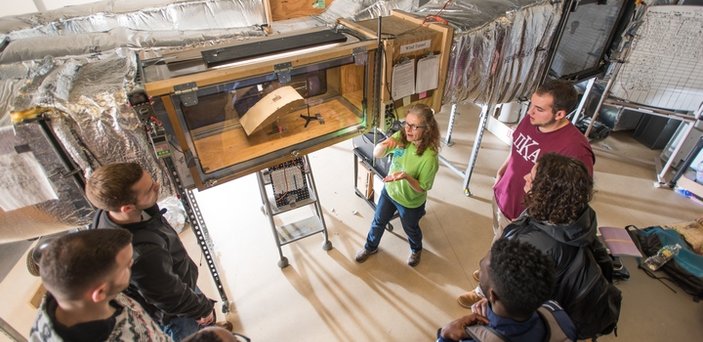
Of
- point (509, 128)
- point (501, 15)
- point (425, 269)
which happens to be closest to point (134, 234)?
point (425, 269)

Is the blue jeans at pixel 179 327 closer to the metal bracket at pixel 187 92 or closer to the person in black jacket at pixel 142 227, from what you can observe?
the person in black jacket at pixel 142 227

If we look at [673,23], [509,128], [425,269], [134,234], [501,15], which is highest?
[501,15]

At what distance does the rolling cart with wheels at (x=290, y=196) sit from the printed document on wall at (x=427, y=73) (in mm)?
825

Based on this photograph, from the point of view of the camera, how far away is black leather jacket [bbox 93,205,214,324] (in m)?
1.19

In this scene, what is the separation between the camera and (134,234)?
1217mm

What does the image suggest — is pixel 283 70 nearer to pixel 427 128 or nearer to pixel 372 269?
pixel 427 128

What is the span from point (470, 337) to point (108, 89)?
1.61m

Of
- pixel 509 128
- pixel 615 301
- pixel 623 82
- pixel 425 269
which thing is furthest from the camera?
pixel 509 128

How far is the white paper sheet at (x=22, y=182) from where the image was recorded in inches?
48.6

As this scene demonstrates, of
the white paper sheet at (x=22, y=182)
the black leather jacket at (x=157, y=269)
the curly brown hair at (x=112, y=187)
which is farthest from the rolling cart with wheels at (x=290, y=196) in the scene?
the white paper sheet at (x=22, y=182)

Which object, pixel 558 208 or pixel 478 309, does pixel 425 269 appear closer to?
pixel 478 309

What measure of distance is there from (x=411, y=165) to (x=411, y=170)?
3 cm

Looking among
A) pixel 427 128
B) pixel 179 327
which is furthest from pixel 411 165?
pixel 179 327

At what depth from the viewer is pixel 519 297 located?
0.98 meters
